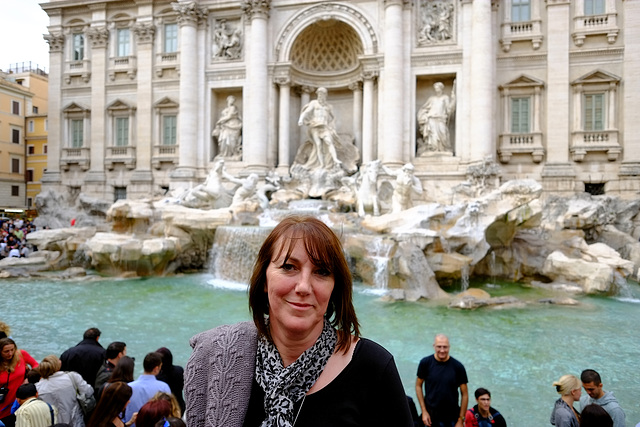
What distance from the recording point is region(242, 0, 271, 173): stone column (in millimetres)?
18016

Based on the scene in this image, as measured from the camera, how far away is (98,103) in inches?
832

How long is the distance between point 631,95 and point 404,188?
33.1ft

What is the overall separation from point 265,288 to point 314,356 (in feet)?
0.87

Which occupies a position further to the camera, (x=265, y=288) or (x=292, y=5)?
(x=292, y=5)

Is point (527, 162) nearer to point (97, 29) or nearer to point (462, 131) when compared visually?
point (462, 131)

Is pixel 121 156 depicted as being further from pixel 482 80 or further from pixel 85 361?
pixel 85 361

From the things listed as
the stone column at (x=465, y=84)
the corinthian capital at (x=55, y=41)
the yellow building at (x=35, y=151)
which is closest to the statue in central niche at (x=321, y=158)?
the stone column at (x=465, y=84)

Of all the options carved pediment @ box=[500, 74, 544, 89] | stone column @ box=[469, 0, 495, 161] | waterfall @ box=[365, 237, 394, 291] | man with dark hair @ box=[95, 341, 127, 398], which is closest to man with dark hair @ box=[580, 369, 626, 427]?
man with dark hair @ box=[95, 341, 127, 398]

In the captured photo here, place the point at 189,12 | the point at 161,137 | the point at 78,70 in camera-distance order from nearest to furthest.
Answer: the point at 189,12 → the point at 161,137 → the point at 78,70

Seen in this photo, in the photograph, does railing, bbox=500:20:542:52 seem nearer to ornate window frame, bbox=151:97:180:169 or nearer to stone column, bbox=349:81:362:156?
stone column, bbox=349:81:362:156

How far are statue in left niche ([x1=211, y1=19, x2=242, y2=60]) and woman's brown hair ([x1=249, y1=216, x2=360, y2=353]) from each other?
1921 cm

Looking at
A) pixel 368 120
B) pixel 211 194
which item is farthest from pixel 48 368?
pixel 368 120

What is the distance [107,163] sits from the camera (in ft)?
68.8

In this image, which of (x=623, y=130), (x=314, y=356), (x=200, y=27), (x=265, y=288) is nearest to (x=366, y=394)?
(x=314, y=356)
